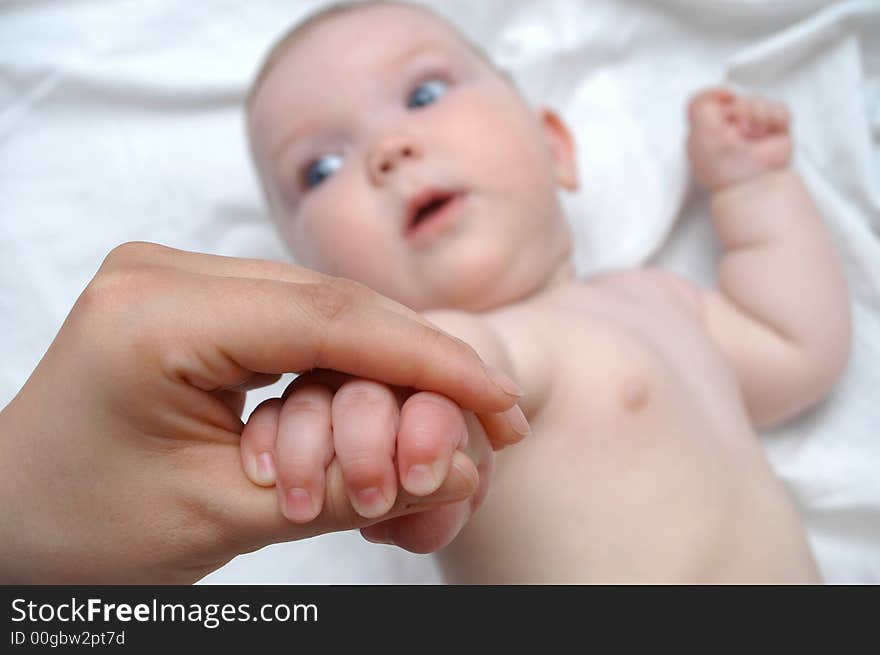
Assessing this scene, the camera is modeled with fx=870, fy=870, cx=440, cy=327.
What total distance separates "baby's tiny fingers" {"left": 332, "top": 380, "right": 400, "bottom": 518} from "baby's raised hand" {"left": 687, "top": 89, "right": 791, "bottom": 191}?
0.87 metres

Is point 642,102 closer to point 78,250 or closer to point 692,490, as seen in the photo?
point 692,490

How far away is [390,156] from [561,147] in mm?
365

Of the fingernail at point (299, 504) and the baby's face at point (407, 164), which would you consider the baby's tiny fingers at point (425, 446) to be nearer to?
the fingernail at point (299, 504)

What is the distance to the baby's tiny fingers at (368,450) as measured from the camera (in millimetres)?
559

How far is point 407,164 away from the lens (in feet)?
3.32

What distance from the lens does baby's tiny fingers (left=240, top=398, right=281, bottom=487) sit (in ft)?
1.97

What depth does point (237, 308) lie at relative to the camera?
596 millimetres

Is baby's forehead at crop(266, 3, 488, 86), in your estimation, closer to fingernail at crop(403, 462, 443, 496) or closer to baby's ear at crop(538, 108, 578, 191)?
baby's ear at crop(538, 108, 578, 191)

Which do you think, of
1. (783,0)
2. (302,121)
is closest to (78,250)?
(302,121)

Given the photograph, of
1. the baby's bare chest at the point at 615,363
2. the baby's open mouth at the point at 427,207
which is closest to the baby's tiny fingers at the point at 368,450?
the baby's bare chest at the point at 615,363

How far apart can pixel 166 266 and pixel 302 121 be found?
0.50 m

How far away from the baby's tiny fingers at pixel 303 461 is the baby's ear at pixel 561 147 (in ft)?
2.44
